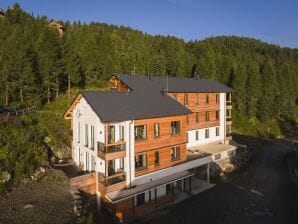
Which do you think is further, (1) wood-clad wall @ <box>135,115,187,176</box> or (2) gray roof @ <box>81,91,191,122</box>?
(1) wood-clad wall @ <box>135,115,187,176</box>

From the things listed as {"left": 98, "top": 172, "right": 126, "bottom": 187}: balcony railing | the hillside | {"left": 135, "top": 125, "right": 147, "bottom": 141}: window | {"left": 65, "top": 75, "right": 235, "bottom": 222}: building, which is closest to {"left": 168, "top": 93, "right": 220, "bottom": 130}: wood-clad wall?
{"left": 65, "top": 75, "right": 235, "bottom": 222}: building

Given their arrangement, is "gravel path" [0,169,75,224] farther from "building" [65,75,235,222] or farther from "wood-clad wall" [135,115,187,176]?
"wood-clad wall" [135,115,187,176]

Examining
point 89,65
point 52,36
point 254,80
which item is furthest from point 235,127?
point 52,36

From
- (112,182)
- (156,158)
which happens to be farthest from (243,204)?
(112,182)

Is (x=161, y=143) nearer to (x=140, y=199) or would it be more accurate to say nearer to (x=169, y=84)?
(x=140, y=199)

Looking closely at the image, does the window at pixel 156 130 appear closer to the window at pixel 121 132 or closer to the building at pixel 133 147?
the building at pixel 133 147

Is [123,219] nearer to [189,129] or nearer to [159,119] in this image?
[159,119]

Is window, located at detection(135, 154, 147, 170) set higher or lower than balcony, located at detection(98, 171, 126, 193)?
higher

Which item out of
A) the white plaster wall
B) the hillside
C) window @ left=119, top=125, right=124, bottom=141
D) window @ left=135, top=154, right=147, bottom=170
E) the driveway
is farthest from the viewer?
the white plaster wall
